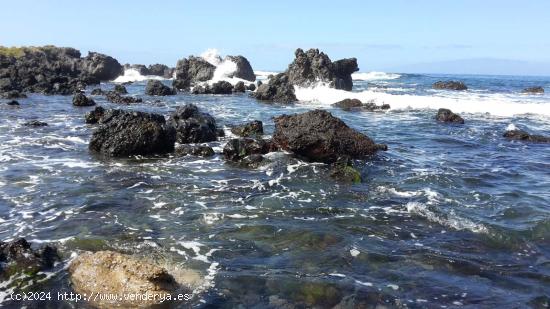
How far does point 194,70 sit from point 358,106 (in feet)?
98.9

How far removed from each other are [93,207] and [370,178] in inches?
293

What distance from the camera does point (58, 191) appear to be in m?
12.0

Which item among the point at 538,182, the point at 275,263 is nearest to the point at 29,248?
the point at 275,263

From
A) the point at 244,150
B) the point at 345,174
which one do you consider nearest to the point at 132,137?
the point at 244,150

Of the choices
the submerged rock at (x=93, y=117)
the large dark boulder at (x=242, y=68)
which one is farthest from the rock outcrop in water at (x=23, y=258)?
the large dark boulder at (x=242, y=68)

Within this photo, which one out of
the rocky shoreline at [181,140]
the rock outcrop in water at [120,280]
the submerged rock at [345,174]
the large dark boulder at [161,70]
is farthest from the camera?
the large dark boulder at [161,70]

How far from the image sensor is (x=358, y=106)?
34781mm

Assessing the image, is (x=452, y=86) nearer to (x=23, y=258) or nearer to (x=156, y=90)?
(x=156, y=90)

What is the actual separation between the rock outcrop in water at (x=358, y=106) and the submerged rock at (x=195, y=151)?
17.7 metres

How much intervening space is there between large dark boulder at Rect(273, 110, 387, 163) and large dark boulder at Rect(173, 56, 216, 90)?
4239cm

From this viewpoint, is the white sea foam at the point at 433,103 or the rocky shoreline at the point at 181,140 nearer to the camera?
the rocky shoreline at the point at 181,140

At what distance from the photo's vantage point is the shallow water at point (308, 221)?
23.4ft

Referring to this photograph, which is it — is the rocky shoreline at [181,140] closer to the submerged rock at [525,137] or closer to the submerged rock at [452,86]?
the submerged rock at [525,137]

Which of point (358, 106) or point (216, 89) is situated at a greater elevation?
point (216, 89)
